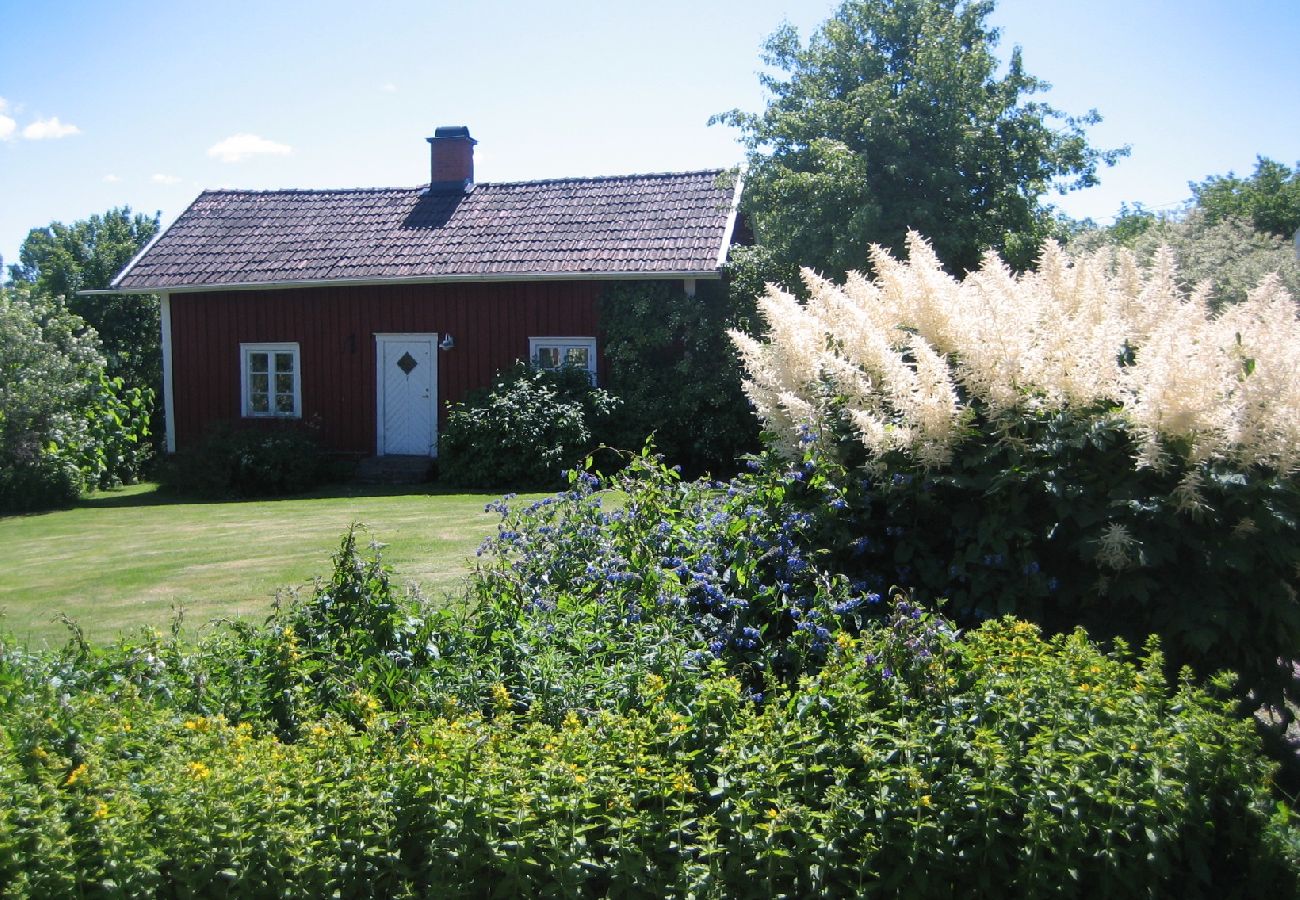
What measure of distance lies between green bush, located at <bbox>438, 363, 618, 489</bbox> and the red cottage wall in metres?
1.42

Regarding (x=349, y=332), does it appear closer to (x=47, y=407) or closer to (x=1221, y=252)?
(x=47, y=407)

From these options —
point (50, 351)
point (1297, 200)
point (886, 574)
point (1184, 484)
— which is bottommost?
point (886, 574)

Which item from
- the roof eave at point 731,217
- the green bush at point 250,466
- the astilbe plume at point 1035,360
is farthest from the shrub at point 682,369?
the astilbe plume at point 1035,360

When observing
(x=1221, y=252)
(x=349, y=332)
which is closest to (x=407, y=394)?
(x=349, y=332)

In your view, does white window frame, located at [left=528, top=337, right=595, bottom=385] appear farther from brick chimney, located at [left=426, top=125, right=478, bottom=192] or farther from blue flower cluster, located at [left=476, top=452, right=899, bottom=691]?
blue flower cluster, located at [left=476, top=452, right=899, bottom=691]

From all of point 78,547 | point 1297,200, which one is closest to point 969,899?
point 78,547

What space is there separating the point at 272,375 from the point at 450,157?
5.35 m

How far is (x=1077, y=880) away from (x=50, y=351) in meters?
17.5

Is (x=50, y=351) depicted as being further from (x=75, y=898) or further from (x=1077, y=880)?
(x=1077, y=880)

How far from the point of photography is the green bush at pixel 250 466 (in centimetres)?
1673

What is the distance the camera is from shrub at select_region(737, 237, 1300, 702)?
416cm

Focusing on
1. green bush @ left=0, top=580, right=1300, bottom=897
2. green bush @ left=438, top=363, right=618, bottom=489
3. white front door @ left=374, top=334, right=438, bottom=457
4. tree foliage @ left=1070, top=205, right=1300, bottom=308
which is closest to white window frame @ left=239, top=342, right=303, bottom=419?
white front door @ left=374, top=334, right=438, bottom=457

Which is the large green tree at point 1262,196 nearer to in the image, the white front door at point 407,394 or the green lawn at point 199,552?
the white front door at point 407,394

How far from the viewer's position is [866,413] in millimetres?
4633
